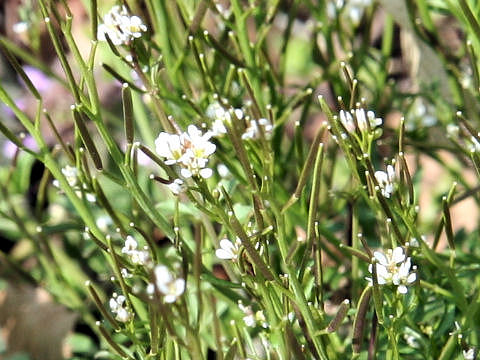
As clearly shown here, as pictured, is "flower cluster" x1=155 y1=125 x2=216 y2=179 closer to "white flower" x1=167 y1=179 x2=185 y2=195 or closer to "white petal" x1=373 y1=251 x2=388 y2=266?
"white flower" x1=167 y1=179 x2=185 y2=195

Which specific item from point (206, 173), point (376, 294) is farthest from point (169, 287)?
point (376, 294)

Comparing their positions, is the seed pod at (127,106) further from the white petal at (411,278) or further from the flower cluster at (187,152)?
the white petal at (411,278)

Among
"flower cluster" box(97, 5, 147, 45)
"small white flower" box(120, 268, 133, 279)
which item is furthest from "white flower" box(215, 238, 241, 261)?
"flower cluster" box(97, 5, 147, 45)

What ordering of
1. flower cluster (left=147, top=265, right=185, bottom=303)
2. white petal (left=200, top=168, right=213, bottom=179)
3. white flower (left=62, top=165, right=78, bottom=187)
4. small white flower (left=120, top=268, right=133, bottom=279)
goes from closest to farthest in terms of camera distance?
flower cluster (left=147, top=265, right=185, bottom=303)
white petal (left=200, top=168, right=213, bottom=179)
small white flower (left=120, top=268, right=133, bottom=279)
white flower (left=62, top=165, right=78, bottom=187)

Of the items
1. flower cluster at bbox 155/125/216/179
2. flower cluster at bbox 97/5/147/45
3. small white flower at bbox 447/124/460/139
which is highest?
flower cluster at bbox 97/5/147/45

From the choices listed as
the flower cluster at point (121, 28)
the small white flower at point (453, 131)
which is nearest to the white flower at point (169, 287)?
the flower cluster at point (121, 28)
